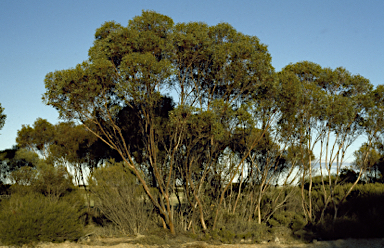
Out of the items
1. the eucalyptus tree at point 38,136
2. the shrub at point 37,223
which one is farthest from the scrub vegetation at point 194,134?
the eucalyptus tree at point 38,136

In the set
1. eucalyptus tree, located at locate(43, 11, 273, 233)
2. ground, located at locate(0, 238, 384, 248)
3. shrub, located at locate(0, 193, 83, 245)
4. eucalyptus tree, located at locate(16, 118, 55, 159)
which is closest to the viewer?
shrub, located at locate(0, 193, 83, 245)

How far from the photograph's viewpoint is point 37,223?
956cm

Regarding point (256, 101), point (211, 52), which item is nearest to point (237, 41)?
point (211, 52)

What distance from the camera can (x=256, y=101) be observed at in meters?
12.9

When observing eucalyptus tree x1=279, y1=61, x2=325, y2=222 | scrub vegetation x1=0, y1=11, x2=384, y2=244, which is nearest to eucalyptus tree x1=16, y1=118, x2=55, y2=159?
scrub vegetation x1=0, y1=11, x2=384, y2=244

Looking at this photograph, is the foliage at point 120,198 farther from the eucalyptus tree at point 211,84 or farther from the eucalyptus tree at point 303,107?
the eucalyptus tree at point 303,107

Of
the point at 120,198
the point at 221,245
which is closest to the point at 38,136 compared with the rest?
the point at 120,198

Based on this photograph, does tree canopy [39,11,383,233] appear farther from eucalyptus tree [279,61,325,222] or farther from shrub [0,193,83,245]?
shrub [0,193,83,245]

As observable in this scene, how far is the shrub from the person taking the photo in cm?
920


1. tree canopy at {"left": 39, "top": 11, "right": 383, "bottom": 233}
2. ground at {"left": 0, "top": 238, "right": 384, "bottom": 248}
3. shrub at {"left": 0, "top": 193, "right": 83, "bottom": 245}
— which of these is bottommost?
ground at {"left": 0, "top": 238, "right": 384, "bottom": 248}

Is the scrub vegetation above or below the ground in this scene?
above

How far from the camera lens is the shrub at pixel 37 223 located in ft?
30.2

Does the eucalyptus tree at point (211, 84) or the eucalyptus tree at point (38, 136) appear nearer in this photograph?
the eucalyptus tree at point (211, 84)

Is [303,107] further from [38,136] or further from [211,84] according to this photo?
[38,136]
